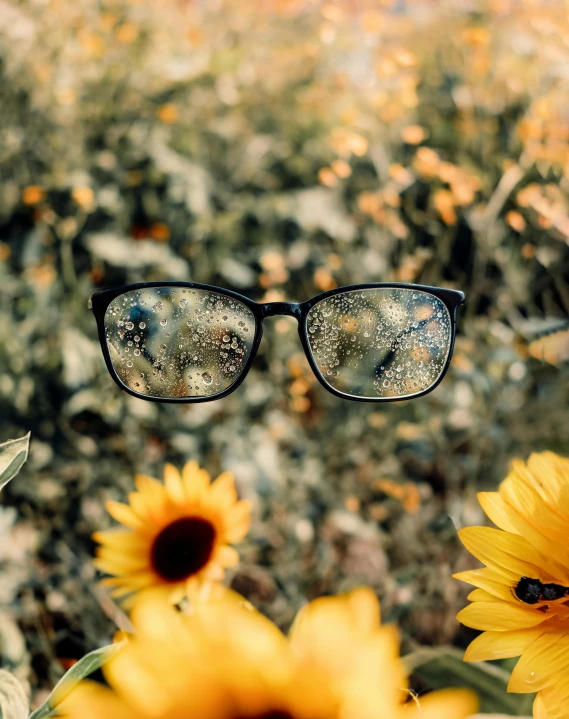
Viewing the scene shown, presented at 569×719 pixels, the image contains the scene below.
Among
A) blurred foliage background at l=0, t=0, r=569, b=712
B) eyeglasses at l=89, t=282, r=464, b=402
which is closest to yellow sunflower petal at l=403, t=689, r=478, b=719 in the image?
eyeglasses at l=89, t=282, r=464, b=402

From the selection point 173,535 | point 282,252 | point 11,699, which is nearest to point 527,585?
point 11,699

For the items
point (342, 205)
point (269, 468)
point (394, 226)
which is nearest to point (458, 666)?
point (269, 468)

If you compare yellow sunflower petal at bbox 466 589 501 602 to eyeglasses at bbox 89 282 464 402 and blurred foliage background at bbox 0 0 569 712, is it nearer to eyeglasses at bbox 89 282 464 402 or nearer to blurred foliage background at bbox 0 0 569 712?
eyeglasses at bbox 89 282 464 402

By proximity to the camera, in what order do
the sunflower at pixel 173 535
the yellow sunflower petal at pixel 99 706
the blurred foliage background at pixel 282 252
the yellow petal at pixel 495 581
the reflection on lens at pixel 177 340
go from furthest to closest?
the blurred foliage background at pixel 282 252, the reflection on lens at pixel 177 340, the sunflower at pixel 173 535, the yellow petal at pixel 495 581, the yellow sunflower petal at pixel 99 706

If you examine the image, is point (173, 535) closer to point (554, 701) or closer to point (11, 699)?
point (11, 699)

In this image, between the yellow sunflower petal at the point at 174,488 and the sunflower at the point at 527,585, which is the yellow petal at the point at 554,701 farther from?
the yellow sunflower petal at the point at 174,488

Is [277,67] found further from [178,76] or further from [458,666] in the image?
[458,666]

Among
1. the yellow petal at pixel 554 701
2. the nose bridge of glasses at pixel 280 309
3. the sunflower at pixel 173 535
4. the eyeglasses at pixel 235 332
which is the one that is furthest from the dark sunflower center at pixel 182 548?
the yellow petal at pixel 554 701
